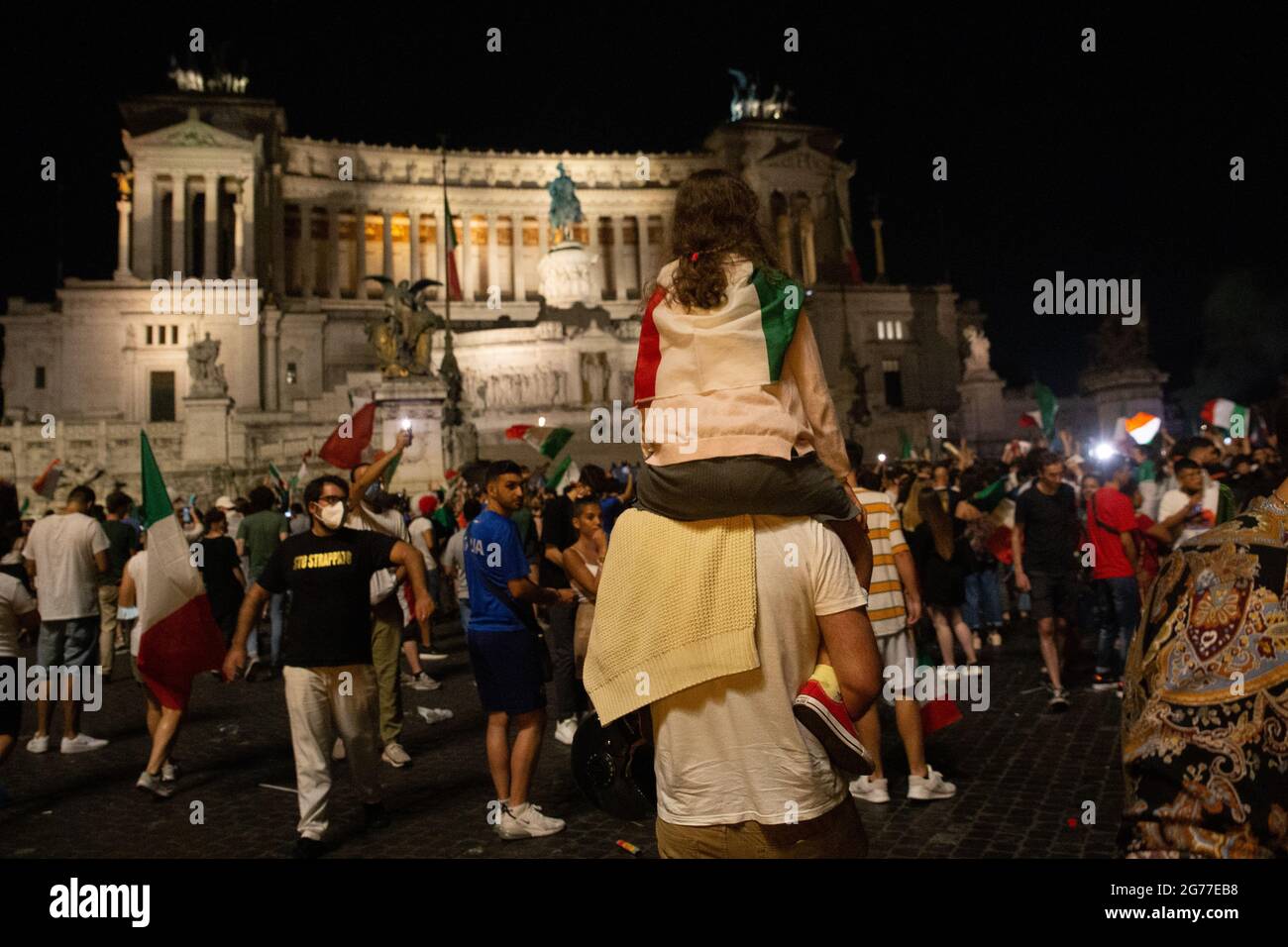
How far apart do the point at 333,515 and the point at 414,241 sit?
60301mm

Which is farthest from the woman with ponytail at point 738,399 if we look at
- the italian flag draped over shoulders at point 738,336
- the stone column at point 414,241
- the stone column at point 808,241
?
the stone column at point 414,241

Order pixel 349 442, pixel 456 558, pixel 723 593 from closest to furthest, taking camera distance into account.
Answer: pixel 723 593
pixel 349 442
pixel 456 558

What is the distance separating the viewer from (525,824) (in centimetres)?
541

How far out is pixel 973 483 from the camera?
1066 centimetres

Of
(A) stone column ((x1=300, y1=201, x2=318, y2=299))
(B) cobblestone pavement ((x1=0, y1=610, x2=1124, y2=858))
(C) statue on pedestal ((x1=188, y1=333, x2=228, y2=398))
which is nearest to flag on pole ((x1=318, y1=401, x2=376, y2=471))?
(B) cobblestone pavement ((x1=0, y1=610, x2=1124, y2=858))

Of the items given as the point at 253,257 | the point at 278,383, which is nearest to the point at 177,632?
the point at 278,383

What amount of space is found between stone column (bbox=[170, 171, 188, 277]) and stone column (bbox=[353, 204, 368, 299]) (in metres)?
10.4

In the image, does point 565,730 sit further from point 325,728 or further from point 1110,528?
point 1110,528

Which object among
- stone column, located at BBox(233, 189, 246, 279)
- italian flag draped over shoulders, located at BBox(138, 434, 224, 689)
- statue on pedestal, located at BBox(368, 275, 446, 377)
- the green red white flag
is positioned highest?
stone column, located at BBox(233, 189, 246, 279)

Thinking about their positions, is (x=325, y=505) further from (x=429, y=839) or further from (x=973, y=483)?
(x=973, y=483)

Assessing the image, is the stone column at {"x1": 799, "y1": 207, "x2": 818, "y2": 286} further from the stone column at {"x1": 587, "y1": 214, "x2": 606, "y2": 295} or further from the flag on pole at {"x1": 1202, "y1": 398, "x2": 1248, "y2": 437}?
the flag on pole at {"x1": 1202, "y1": 398, "x2": 1248, "y2": 437}

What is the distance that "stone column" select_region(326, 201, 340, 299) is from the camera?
61.2 meters

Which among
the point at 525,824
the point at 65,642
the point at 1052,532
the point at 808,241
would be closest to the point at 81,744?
the point at 65,642
